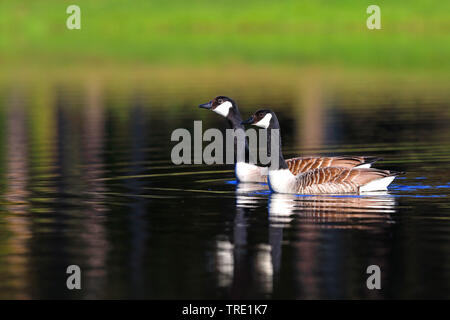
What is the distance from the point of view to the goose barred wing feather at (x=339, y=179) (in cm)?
2278

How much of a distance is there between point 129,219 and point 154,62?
68100 mm

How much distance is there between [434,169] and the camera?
26.9m

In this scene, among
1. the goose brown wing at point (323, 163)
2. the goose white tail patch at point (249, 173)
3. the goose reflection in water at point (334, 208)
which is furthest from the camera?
the goose white tail patch at point (249, 173)

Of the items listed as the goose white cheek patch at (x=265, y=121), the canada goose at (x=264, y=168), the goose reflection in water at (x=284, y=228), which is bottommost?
the goose reflection in water at (x=284, y=228)

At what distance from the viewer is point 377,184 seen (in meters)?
22.9

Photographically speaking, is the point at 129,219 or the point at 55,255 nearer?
the point at 55,255

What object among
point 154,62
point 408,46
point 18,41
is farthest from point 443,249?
point 18,41

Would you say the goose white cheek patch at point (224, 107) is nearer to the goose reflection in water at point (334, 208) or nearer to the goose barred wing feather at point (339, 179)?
the goose reflection in water at point (334, 208)

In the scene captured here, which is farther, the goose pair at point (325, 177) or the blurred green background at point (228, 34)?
the blurred green background at point (228, 34)

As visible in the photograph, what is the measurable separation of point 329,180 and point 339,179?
0.70 ft

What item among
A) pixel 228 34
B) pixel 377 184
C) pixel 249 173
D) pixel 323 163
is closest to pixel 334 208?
pixel 377 184

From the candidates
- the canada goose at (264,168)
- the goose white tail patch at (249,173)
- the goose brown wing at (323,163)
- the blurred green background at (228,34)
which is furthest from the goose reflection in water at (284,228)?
the blurred green background at (228,34)
